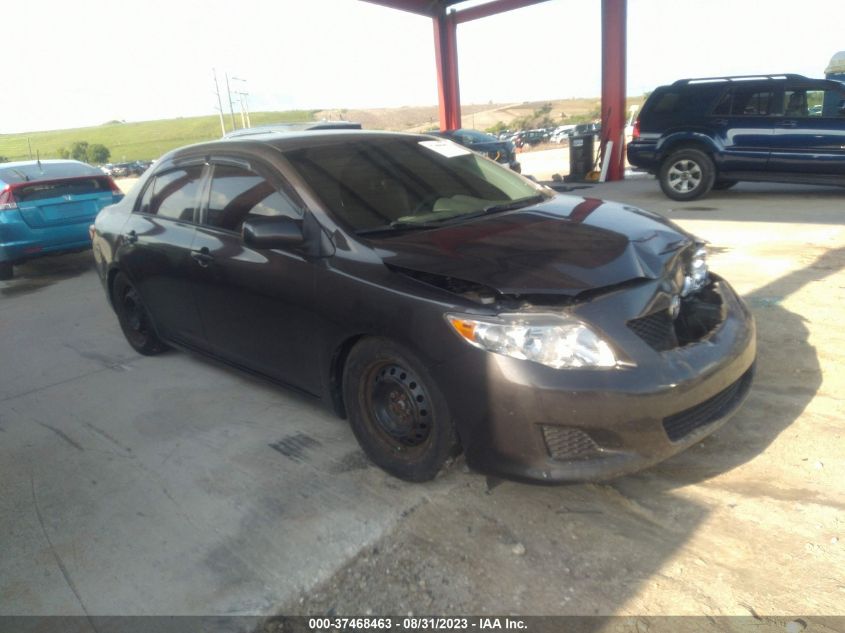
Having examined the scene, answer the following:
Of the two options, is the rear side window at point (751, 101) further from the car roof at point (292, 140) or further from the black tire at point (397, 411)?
the black tire at point (397, 411)

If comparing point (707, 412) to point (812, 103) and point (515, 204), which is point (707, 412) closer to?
point (515, 204)

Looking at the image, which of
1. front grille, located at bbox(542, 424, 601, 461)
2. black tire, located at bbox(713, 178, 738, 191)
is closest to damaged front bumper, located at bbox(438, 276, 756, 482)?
front grille, located at bbox(542, 424, 601, 461)

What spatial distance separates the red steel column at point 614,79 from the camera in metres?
14.0

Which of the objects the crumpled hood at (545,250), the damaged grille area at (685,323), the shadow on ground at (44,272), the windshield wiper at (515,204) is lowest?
the shadow on ground at (44,272)

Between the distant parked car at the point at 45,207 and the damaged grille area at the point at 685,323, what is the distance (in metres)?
7.73

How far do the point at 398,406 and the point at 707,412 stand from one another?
1.30 m

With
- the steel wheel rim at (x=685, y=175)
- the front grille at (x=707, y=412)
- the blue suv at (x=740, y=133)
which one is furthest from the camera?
the steel wheel rim at (x=685, y=175)

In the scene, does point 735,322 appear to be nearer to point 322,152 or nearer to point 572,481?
point 572,481

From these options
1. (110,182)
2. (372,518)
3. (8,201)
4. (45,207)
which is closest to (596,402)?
(372,518)

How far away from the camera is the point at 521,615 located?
222cm

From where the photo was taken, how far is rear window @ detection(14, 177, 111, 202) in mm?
8008

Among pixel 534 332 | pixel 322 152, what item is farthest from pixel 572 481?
pixel 322 152

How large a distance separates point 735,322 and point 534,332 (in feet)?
3.77

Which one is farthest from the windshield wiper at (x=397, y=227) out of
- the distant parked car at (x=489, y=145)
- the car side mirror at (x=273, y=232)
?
the distant parked car at (x=489, y=145)
